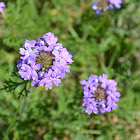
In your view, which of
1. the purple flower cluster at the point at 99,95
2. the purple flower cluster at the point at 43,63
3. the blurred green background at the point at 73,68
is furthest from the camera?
the blurred green background at the point at 73,68

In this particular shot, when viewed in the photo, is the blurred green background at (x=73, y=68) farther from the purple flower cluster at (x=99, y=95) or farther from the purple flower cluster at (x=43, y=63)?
the purple flower cluster at (x=43, y=63)

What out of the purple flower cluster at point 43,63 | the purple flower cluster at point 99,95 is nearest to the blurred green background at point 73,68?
the purple flower cluster at point 99,95

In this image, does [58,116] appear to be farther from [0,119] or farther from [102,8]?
[102,8]

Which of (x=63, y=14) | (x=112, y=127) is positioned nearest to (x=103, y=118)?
(x=112, y=127)

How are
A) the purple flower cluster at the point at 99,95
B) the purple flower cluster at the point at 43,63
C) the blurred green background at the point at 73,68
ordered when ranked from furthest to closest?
the blurred green background at the point at 73,68 → the purple flower cluster at the point at 99,95 → the purple flower cluster at the point at 43,63

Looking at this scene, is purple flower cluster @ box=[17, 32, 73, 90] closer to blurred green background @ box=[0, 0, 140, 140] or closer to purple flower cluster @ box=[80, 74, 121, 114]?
purple flower cluster @ box=[80, 74, 121, 114]

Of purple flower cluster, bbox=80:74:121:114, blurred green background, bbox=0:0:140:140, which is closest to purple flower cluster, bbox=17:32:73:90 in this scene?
purple flower cluster, bbox=80:74:121:114

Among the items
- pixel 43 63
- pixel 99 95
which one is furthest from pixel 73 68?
pixel 43 63
